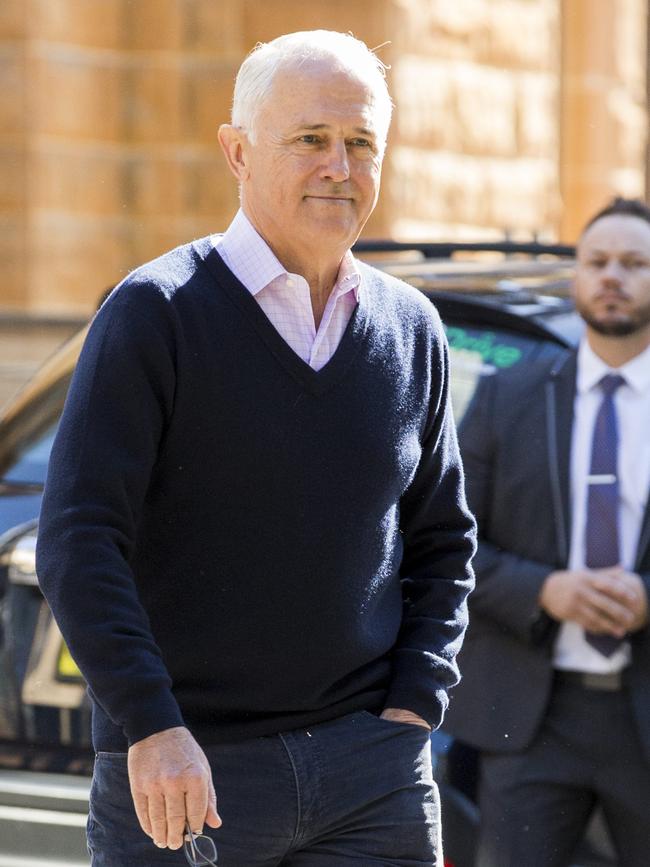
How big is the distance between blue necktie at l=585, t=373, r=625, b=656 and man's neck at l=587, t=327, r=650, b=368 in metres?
0.18

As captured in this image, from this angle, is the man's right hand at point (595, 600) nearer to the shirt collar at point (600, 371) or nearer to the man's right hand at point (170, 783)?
the shirt collar at point (600, 371)

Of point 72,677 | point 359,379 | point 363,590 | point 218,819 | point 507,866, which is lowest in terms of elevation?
point 507,866

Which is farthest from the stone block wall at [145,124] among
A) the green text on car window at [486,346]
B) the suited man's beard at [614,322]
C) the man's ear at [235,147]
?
the man's ear at [235,147]

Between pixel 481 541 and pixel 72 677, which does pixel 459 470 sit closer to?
pixel 481 541

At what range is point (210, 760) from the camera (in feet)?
9.87

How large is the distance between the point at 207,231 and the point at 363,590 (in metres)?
8.39

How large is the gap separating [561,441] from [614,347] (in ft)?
0.92

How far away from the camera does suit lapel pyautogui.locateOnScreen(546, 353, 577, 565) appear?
435 cm

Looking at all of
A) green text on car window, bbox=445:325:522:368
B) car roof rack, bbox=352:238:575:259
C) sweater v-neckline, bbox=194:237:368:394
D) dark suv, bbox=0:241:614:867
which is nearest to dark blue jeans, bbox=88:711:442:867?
sweater v-neckline, bbox=194:237:368:394

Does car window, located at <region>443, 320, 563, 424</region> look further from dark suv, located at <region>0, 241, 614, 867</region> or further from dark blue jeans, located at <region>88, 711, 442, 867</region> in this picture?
dark blue jeans, located at <region>88, 711, 442, 867</region>

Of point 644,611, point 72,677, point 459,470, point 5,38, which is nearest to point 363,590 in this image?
point 459,470

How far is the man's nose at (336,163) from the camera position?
3.09 metres

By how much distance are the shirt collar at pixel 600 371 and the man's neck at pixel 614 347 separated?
10mm

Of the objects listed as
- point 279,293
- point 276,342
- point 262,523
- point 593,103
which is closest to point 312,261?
point 279,293
